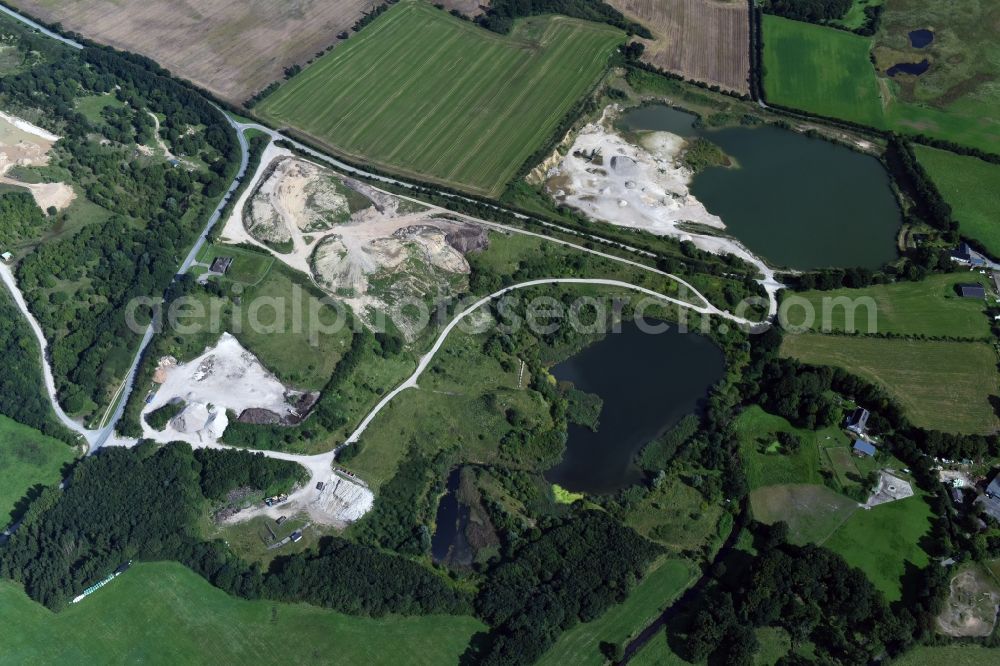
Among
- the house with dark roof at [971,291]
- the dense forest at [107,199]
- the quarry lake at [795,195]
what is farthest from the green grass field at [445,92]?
the house with dark roof at [971,291]

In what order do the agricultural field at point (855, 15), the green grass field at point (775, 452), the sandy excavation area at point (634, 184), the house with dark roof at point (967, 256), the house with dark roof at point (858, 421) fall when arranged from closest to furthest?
the green grass field at point (775, 452)
the house with dark roof at point (858, 421)
the house with dark roof at point (967, 256)
the sandy excavation area at point (634, 184)
the agricultural field at point (855, 15)

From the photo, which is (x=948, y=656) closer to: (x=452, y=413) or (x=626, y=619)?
(x=626, y=619)

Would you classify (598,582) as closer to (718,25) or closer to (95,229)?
(95,229)

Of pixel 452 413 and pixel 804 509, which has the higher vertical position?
pixel 804 509

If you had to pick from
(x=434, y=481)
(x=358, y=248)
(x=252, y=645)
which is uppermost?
(x=358, y=248)

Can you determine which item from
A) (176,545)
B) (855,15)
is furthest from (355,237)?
(855,15)

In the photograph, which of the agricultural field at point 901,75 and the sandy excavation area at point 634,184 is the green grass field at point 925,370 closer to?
the sandy excavation area at point 634,184

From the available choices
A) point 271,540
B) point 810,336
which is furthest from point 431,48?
point 271,540
